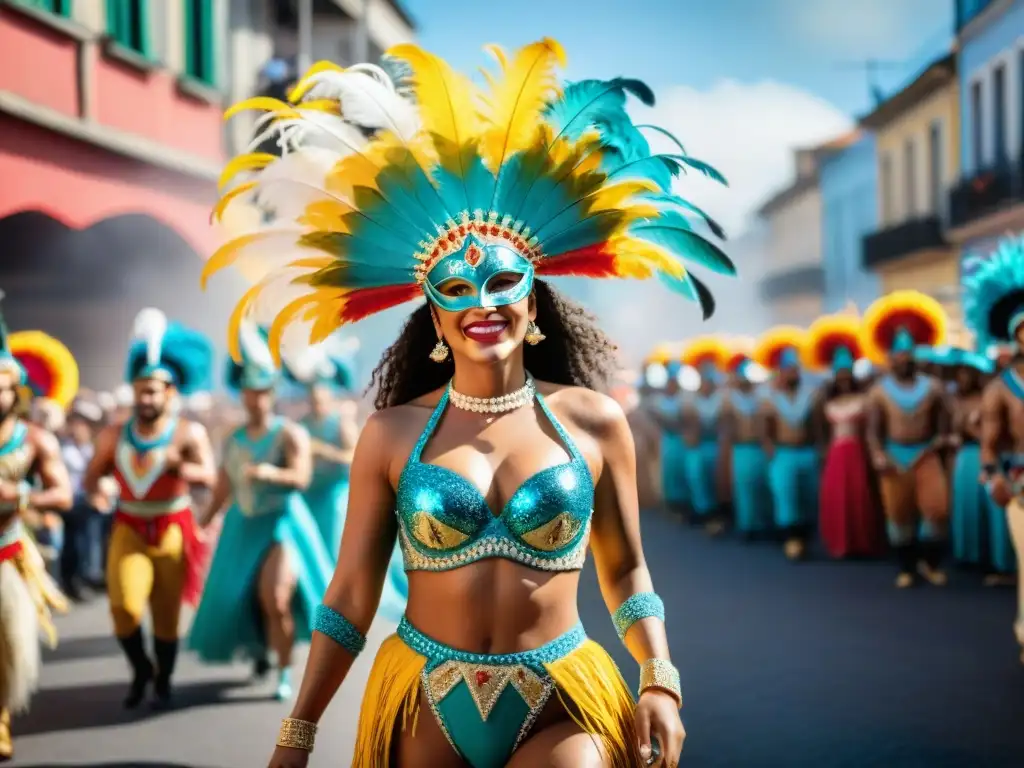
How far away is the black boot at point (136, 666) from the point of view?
722 centimetres

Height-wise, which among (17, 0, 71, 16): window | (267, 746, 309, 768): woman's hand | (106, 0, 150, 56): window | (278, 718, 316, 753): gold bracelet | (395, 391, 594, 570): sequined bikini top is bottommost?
(267, 746, 309, 768): woman's hand

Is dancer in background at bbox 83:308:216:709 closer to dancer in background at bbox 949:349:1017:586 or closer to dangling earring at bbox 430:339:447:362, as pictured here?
dangling earring at bbox 430:339:447:362

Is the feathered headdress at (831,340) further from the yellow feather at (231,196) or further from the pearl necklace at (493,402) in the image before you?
the yellow feather at (231,196)

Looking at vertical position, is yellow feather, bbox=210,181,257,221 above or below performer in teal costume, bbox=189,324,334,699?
above

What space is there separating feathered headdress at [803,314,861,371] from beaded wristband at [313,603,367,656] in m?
9.96

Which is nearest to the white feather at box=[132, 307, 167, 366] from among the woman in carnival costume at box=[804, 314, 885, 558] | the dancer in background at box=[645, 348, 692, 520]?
the woman in carnival costume at box=[804, 314, 885, 558]

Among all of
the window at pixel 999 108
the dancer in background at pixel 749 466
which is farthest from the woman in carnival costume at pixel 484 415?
the window at pixel 999 108

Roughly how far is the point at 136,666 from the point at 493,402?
15.8 feet

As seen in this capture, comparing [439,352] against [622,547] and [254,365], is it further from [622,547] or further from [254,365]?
[254,365]

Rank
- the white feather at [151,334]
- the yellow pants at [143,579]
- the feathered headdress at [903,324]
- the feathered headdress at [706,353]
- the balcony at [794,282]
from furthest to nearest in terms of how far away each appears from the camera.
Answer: the balcony at [794,282]
the feathered headdress at [706,353]
the feathered headdress at [903,324]
the white feather at [151,334]
the yellow pants at [143,579]

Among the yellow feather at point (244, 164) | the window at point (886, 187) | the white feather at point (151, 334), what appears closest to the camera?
the yellow feather at point (244, 164)

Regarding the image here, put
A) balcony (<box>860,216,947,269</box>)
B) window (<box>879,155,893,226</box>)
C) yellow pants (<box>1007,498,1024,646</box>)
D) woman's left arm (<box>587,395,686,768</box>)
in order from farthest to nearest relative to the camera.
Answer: window (<box>879,155,893,226</box>)
balcony (<box>860,216,947,269</box>)
yellow pants (<box>1007,498,1024,646</box>)
woman's left arm (<box>587,395,686,768</box>)

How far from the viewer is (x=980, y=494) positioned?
11234 mm

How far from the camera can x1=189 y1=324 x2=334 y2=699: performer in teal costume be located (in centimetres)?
741
